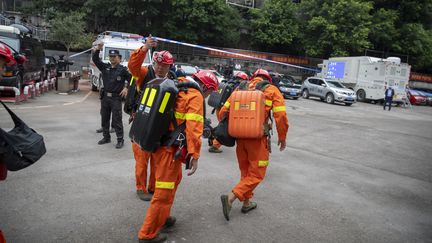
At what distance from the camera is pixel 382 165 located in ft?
24.9

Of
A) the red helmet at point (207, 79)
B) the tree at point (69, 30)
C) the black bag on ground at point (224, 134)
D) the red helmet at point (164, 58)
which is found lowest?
the black bag on ground at point (224, 134)

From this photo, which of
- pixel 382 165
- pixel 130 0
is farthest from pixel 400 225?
pixel 130 0

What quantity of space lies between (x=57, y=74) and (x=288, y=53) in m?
26.5

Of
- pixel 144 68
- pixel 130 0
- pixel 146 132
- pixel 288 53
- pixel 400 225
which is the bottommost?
pixel 400 225

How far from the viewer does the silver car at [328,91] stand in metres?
22.5

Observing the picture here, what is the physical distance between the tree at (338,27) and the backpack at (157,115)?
31657 millimetres

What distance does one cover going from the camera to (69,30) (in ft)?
85.7

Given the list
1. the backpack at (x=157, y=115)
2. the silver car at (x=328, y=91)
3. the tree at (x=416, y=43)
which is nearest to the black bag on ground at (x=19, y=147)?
the backpack at (x=157, y=115)

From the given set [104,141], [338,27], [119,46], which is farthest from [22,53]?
[338,27]

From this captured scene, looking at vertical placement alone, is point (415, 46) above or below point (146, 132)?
above

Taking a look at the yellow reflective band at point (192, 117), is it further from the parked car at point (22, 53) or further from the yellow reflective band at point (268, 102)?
the parked car at point (22, 53)

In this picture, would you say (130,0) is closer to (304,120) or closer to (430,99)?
(304,120)

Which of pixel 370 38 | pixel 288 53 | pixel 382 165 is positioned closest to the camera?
pixel 382 165

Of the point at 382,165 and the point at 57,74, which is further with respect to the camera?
the point at 57,74
